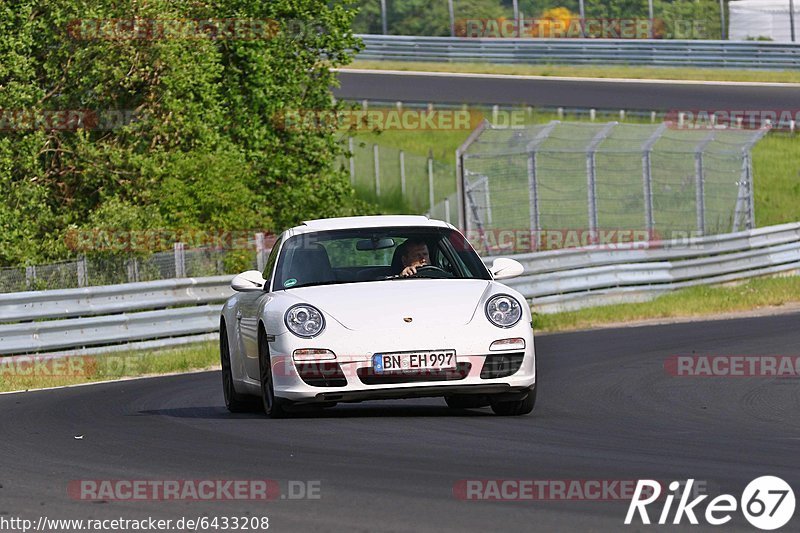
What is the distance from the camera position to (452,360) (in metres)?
9.65

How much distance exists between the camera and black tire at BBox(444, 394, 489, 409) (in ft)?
33.4

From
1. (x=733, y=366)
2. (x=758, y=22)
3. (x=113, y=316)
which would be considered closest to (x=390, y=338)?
(x=733, y=366)

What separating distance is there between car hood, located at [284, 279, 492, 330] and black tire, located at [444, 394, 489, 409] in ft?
1.94

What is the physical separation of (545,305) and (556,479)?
15.5 meters

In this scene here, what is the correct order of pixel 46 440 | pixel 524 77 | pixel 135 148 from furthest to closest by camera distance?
1. pixel 524 77
2. pixel 135 148
3. pixel 46 440

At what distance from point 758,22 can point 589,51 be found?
6.53m

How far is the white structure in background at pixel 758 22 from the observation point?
50500 mm

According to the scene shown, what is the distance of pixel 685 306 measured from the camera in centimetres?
2253

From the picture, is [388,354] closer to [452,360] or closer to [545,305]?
[452,360]

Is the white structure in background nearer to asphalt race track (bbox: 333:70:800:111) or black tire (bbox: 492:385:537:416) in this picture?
asphalt race track (bbox: 333:70:800:111)

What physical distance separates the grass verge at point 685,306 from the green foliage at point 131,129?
6.33 m

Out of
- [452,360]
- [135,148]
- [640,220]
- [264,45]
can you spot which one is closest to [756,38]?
[640,220]

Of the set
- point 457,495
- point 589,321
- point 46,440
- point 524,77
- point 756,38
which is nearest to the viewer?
point 457,495

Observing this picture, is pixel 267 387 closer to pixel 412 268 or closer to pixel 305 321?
pixel 305 321
